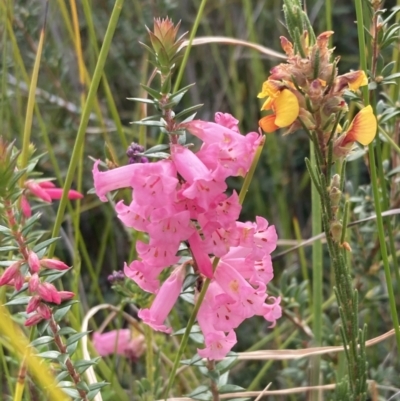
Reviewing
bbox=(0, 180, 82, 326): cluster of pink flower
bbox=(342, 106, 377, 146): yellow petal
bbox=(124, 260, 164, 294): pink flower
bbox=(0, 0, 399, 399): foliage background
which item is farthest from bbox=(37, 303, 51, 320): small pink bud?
bbox=(0, 0, 399, 399): foliage background

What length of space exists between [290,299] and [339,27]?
1.40 m

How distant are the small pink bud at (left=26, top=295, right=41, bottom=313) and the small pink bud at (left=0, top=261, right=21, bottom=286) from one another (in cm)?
4

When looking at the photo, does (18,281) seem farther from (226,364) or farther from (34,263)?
(226,364)

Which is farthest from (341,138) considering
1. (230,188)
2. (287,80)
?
(230,188)

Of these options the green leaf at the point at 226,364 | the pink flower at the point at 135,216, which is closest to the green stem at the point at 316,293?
the green leaf at the point at 226,364

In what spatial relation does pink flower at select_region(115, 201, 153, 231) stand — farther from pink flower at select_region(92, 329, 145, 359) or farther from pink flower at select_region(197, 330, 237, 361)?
pink flower at select_region(92, 329, 145, 359)

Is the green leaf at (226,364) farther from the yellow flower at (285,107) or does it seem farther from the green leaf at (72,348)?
the yellow flower at (285,107)

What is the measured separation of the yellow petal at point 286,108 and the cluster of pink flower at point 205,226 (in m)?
0.07

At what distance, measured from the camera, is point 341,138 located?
80 centimetres

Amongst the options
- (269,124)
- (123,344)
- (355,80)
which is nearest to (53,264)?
(269,124)

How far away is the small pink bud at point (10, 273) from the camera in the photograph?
84 centimetres

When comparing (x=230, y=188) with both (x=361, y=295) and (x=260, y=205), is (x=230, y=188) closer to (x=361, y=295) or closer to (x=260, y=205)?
(x=260, y=205)

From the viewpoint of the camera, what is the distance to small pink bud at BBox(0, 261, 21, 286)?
839 mm

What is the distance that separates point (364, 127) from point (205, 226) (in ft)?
0.74
